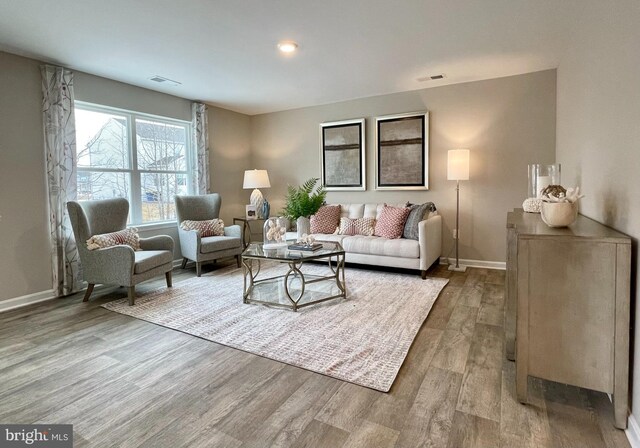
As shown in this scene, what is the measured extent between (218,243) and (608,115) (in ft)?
13.1

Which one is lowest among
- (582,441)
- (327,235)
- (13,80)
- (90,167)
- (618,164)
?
(582,441)

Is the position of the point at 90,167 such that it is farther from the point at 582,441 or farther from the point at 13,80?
the point at 582,441

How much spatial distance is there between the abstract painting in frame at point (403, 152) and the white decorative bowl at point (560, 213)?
2944 millimetres

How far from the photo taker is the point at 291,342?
8.03 feet

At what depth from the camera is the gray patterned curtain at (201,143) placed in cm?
513

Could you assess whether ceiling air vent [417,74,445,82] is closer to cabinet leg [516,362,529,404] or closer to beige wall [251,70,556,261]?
beige wall [251,70,556,261]

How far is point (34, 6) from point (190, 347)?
270 cm

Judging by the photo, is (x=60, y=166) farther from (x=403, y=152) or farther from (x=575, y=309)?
(x=575, y=309)

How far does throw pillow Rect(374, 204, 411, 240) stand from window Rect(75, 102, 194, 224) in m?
2.95

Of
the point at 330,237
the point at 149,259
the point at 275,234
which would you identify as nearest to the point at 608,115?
the point at 275,234

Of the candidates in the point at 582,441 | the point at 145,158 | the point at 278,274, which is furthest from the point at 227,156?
the point at 582,441

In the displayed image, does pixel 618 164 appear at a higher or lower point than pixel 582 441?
higher

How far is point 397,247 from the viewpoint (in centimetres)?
410

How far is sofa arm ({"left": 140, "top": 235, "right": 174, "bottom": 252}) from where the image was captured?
3.87 meters
